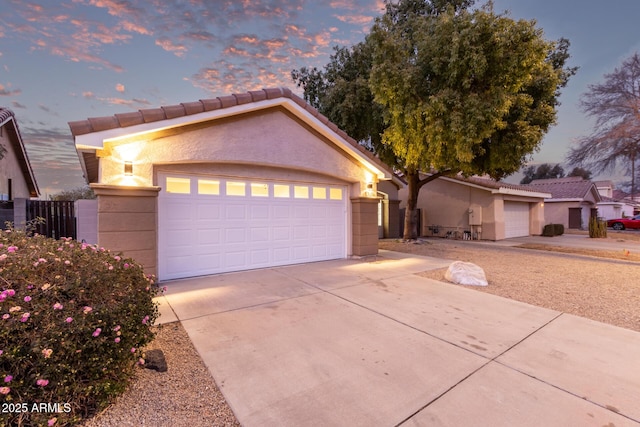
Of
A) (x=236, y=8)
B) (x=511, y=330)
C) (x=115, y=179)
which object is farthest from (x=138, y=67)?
(x=511, y=330)

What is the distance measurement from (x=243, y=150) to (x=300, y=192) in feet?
7.01

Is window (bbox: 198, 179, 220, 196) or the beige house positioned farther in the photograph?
the beige house

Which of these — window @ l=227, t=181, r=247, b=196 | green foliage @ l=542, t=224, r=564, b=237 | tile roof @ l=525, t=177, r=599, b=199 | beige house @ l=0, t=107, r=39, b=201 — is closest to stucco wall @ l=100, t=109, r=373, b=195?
window @ l=227, t=181, r=247, b=196

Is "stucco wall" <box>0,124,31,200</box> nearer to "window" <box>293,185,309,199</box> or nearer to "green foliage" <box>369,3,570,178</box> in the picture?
"window" <box>293,185,309,199</box>

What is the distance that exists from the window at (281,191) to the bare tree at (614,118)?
68.3ft

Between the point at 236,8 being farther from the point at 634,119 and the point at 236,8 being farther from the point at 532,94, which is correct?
the point at 634,119

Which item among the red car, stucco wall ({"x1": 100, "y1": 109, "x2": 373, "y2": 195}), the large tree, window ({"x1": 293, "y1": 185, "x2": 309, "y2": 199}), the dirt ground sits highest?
the large tree

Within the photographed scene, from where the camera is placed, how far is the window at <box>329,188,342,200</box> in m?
9.13

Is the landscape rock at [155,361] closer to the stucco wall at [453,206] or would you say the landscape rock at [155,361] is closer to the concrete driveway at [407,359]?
the concrete driveway at [407,359]

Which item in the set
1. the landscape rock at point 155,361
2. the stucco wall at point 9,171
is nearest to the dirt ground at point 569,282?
the landscape rock at point 155,361

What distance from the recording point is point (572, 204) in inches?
963

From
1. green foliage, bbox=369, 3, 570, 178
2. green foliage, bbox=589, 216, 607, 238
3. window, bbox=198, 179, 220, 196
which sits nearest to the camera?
window, bbox=198, 179, 220, 196

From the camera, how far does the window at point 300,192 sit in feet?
27.4

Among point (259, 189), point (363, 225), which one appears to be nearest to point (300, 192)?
point (259, 189)
